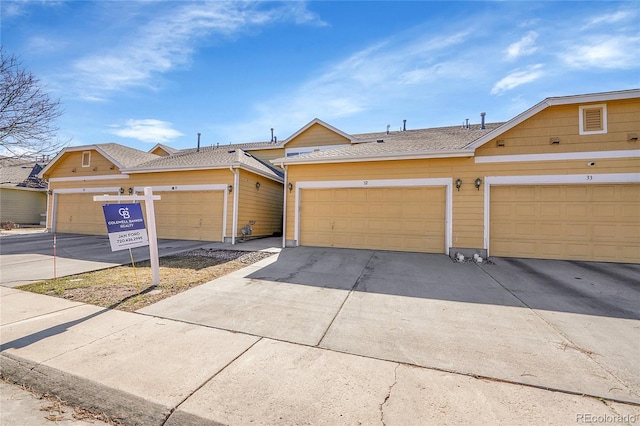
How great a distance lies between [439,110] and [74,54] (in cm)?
1436

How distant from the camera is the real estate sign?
4.81m

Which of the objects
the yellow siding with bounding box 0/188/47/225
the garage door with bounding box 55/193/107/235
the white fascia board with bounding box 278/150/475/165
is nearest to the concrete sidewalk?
the white fascia board with bounding box 278/150/475/165

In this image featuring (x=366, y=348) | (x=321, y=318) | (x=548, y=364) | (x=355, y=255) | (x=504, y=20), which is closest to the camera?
(x=548, y=364)

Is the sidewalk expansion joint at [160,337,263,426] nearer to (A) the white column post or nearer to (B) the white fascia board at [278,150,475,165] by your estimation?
(A) the white column post

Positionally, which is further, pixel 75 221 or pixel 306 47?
pixel 75 221

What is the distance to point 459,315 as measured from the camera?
4023 mm

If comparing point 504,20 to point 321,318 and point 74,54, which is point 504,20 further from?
point 74,54

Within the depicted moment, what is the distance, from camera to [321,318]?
3904mm

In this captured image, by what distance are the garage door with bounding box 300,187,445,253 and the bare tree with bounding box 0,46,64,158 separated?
9.73 m

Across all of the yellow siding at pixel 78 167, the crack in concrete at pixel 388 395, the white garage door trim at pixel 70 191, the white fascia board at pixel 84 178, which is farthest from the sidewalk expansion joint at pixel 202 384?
the yellow siding at pixel 78 167

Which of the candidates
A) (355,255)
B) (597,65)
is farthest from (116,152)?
(597,65)

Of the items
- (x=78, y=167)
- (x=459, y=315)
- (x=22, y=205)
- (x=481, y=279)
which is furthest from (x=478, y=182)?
(x=22, y=205)

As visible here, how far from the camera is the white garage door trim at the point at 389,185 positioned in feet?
27.8

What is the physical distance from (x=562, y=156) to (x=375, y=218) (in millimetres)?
5795
